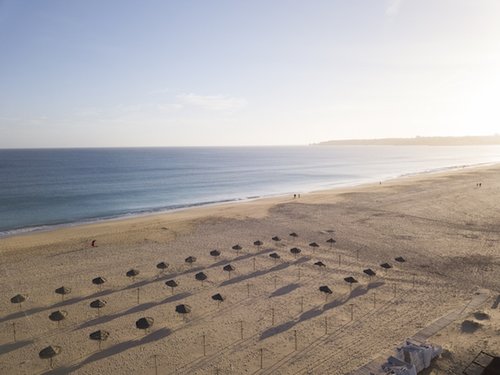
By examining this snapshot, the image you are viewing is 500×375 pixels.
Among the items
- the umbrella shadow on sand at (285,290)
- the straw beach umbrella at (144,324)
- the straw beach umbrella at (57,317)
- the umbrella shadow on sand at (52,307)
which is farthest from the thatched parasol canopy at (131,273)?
the umbrella shadow on sand at (285,290)

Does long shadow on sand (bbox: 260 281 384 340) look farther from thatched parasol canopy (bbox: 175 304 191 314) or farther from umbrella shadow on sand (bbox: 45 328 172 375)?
umbrella shadow on sand (bbox: 45 328 172 375)

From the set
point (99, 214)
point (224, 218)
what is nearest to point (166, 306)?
point (224, 218)

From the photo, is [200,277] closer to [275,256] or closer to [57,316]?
[275,256]

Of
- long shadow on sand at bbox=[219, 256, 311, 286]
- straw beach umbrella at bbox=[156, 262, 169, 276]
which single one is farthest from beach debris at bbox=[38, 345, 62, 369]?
long shadow on sand at bbox=[219, 256, 311, 286]

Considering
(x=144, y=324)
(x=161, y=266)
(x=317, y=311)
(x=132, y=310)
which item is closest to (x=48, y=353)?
(x=144, y=324)

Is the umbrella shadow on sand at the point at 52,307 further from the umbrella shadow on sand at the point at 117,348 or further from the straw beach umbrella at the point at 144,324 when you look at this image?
the straw beach umbrella at the point at 144,324

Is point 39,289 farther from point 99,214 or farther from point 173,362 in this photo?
point 99,214
